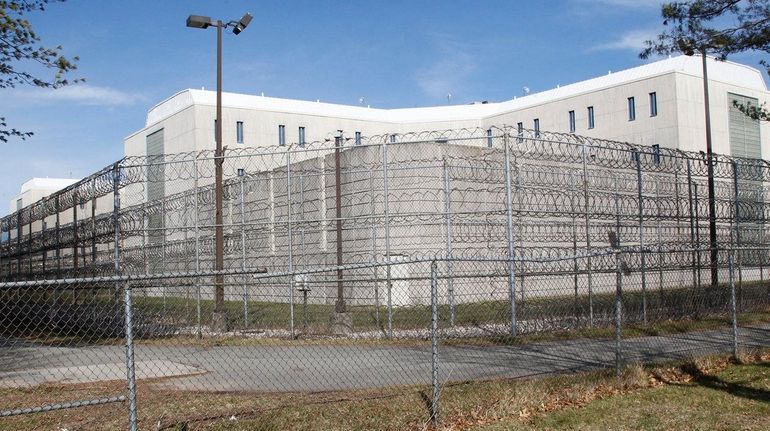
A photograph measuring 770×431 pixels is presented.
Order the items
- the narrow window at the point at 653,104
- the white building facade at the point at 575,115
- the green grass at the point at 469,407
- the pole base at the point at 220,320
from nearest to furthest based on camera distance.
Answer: the green grass at the point at 469,407
the pole base at the point at 220,320
the white building facade at the point at 575,115
the narrow window at the point at 653,104

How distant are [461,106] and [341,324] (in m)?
41.1

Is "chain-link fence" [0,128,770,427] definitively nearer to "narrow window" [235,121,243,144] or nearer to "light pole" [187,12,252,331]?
"light pole" [187,12,252,331]

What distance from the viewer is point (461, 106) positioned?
54.6 m

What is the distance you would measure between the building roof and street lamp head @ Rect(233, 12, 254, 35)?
28.2 m

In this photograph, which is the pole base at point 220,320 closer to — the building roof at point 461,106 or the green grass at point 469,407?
the green grass at point 469,407

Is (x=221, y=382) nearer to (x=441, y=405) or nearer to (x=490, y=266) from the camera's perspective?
(x=441, y=405)

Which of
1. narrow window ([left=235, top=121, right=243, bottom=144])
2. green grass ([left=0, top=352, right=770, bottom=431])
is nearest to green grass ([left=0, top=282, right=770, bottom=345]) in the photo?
green grass ([left=0, top=352, right=770, bottom=431])

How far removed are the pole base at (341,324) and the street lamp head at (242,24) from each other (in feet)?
22.5

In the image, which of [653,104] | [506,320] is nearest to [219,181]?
[506,320]

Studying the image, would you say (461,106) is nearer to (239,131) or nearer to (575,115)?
(575,115)

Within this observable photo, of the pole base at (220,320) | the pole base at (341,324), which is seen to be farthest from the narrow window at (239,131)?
the pole base at (341,324)

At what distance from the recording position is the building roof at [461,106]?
4359 cm

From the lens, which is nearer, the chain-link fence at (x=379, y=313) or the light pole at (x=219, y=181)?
the chain-link fence at (x=379, y=313)

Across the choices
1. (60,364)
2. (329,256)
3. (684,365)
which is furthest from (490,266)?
(60,364)
